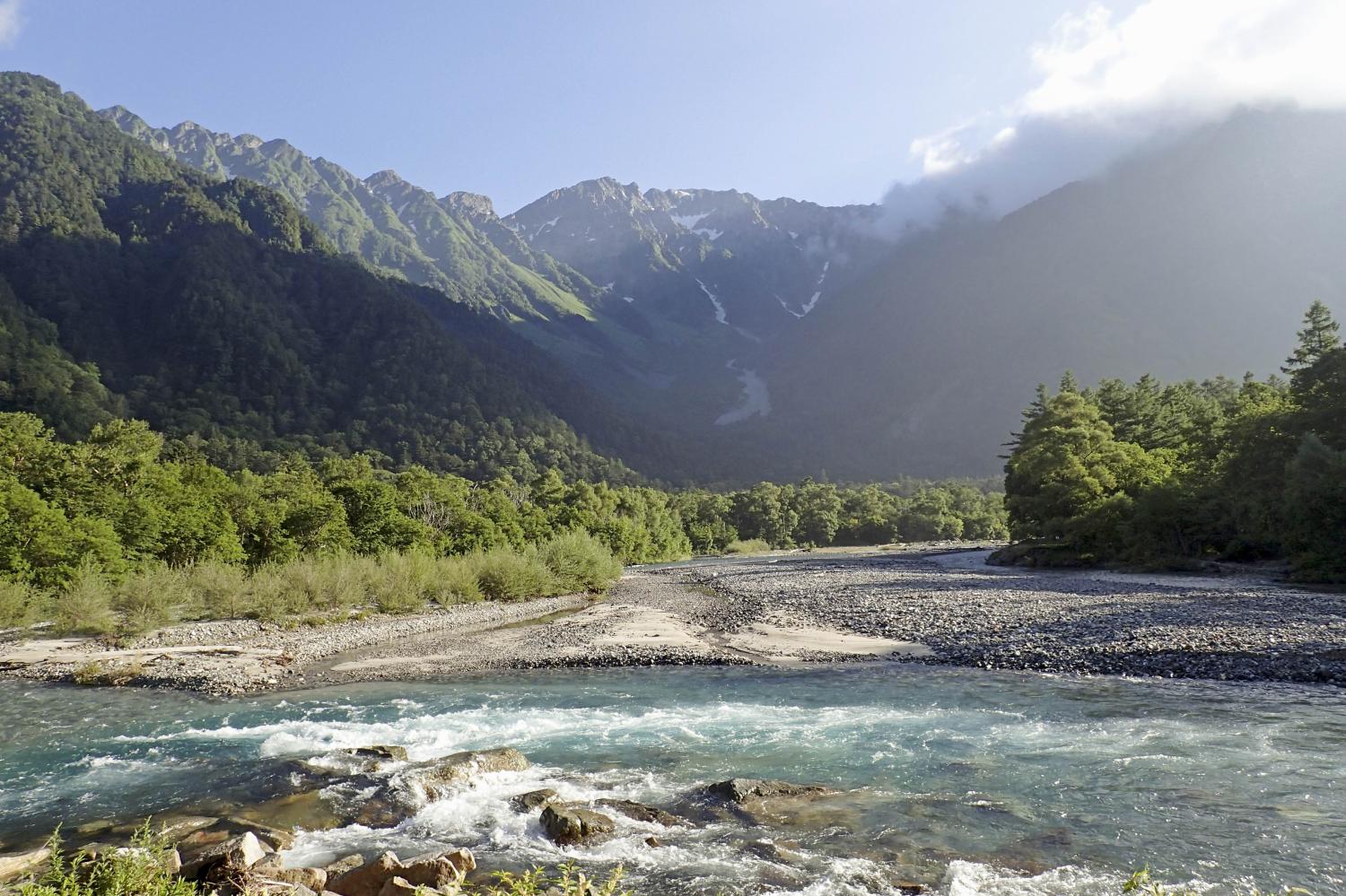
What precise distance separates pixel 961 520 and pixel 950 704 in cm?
14258

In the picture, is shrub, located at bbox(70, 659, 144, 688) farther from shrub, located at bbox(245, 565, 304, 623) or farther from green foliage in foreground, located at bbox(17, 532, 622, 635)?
shrub, located at bbox(245, 565, 304, 623)

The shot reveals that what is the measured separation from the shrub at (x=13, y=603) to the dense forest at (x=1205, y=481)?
2170 inches

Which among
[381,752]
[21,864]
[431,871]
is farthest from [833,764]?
[21,864]

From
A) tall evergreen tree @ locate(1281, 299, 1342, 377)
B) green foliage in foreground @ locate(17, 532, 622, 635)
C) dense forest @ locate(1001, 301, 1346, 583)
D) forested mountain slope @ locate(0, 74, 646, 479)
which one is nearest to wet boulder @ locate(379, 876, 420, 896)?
green foliage in foreground @ locate(17, 532, 622, 635)

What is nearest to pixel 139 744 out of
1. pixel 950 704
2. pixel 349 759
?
pixel 349 759

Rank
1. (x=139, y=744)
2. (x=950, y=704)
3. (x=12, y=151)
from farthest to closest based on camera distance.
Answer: (x=12, y=151)
(x=950, y=704)
(x=139, y=744)

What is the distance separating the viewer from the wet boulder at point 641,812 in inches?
367

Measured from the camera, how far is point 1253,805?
9.05m

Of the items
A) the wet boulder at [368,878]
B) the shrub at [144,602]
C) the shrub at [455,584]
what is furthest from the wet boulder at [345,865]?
the shrub at [455,584]

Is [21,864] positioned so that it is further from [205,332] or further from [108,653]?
[205,332]

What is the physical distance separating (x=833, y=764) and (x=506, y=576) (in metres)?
32.8

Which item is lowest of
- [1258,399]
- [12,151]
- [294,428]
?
[1258,399]

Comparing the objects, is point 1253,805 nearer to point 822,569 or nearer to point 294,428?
point 822,569

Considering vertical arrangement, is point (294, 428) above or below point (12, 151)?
below
